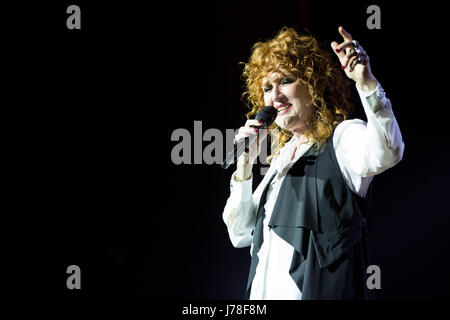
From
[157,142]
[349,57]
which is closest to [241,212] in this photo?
[349,57]

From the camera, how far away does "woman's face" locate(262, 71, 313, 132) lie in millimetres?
1475

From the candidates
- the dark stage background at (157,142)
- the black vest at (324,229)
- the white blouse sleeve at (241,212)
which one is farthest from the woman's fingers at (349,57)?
the dark stage background at (157,142)

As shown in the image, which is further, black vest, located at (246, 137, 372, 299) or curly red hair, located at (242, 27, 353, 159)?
curly red hair, located at (242, 27, 353, 159)

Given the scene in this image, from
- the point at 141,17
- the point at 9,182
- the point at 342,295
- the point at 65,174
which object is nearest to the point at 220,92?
the point at 141,17

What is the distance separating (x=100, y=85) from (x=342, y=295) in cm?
160

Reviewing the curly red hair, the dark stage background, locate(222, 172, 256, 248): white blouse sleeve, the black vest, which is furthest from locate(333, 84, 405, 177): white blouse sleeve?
the dark stage background

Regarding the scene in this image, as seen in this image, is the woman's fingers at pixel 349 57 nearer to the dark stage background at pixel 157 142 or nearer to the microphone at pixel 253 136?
the microphone at pixel 253 136

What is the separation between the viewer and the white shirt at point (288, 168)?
3.49 ft

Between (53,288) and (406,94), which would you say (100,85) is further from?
(406,94)

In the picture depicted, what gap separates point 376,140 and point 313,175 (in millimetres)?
276

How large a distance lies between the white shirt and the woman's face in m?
0.09

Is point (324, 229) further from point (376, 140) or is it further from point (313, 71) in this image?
point (313, 71)

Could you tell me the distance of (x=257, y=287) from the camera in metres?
1.33

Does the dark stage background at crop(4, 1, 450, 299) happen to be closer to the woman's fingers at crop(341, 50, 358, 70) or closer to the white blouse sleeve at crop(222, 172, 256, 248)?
the white blouse sleeve at crop(222, 172, 256, 248)
